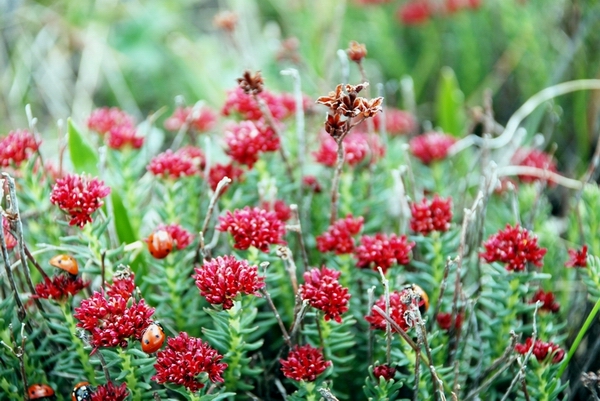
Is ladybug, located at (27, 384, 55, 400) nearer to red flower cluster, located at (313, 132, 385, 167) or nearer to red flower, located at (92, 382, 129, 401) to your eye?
red flower, located at (92, 382, 129, 401)

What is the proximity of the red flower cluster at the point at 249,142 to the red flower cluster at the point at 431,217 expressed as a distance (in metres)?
0.39

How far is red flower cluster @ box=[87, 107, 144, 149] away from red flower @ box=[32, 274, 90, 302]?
0.46 metres

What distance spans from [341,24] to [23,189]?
2081 millimetres

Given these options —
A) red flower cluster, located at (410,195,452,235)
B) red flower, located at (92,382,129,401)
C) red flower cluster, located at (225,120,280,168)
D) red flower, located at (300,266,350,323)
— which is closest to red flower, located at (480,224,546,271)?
red flower cluster, located at (410,195,452,235)

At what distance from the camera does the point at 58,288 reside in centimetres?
115

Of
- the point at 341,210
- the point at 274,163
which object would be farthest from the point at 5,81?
the point at 341,210

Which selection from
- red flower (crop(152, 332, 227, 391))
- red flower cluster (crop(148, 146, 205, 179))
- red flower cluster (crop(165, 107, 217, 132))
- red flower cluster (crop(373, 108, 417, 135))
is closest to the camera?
red flower (crop(152, 332, 227, 391))

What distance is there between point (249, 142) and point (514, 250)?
2.17 ft

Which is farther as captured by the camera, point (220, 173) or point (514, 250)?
point (220, 173)

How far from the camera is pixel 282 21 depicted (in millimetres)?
4027

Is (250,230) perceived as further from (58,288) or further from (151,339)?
(58,288)

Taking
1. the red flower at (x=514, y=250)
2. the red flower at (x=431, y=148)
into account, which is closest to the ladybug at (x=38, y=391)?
the red flower at (x=514, y=250)

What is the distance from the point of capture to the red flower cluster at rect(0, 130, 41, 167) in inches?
50.7

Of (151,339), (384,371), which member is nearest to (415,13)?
(384,371)
